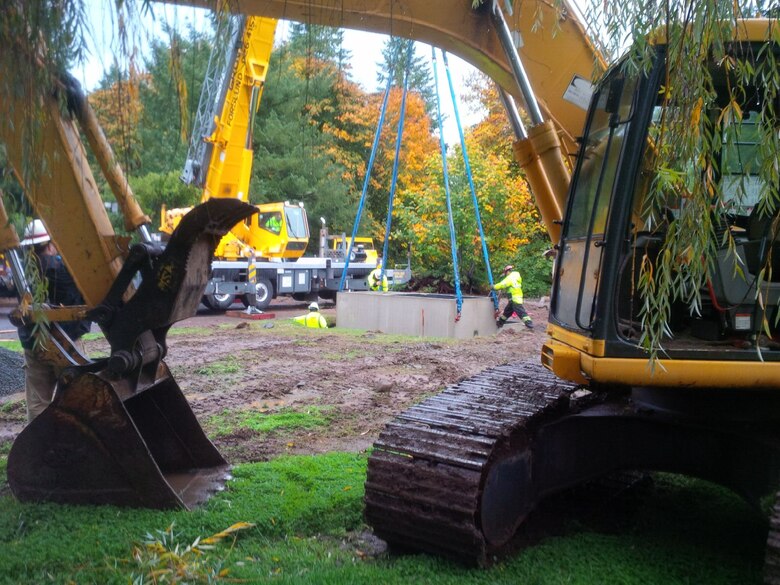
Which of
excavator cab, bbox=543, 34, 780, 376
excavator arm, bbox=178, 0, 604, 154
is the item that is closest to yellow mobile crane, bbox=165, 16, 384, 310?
excavator arm, bbox=178, 0, 604, 154

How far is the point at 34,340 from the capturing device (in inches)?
157

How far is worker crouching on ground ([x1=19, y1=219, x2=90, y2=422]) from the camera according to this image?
4.16 meters

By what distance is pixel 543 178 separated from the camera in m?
4.18

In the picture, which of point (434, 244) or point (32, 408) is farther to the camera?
point (434, 244)

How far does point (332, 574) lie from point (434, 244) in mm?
15729

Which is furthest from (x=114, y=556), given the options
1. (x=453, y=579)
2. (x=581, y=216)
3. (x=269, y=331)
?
(x=269, y=331)

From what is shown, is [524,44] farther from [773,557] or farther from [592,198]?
[773,557]

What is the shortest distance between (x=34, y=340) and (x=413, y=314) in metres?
10.1

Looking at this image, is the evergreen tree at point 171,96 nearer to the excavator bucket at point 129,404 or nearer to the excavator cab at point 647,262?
the excavator bucket at point 129,404

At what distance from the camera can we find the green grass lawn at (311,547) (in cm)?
316

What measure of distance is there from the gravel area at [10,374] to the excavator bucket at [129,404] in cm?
381

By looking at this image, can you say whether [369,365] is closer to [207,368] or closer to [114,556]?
[207,368]

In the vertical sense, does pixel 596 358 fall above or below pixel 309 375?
above

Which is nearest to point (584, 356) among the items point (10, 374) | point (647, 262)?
point (647, 262)
